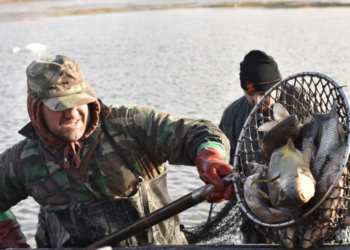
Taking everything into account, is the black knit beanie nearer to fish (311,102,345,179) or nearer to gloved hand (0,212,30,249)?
gloved hand (0,212,30,249)

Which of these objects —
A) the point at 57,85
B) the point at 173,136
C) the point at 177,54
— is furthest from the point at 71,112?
the point at 177,54

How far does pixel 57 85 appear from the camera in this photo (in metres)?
3.74

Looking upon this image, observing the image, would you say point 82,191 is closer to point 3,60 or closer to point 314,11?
point 3,60

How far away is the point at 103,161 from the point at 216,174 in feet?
2.85

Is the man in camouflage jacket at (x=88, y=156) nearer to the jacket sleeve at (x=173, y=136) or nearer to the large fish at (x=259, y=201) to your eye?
the jacket sleeve at (x=173, y=136)

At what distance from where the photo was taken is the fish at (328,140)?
9.34 feet

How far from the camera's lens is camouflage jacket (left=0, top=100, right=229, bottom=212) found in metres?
3.87

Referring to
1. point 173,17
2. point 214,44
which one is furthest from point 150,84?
point 173,17

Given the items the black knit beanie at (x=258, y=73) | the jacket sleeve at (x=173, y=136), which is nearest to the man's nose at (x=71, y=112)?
the jacket sleeve at (x=173, y=136)

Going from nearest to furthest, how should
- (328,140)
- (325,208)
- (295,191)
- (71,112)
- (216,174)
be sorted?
(295,191), (325,208), (328,140), (216,174), (71,112)

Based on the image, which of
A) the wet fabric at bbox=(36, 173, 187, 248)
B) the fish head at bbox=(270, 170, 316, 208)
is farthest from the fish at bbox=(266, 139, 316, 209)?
the wet fabric at bbox=(36, 173, 187, 248)

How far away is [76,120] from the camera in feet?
12.4

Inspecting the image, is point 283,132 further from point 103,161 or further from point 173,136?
point 103,161

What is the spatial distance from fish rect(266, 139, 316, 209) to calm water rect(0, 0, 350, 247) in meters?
4.57
